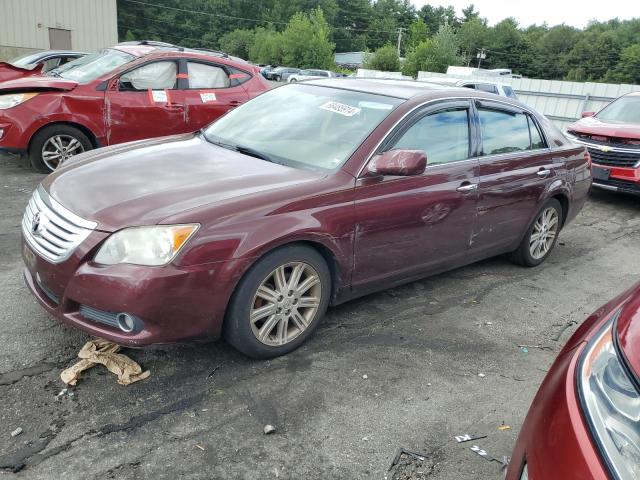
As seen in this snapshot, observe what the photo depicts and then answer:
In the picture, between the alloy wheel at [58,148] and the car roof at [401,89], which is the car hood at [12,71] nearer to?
the alloy wheel at [58,148]

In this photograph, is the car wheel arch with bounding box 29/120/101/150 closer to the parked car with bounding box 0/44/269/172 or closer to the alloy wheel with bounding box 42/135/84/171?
the parked car with bounding box 0/44/269/172

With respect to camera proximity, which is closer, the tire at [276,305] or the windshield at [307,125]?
the tire at [276,305]

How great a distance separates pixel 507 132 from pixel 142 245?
3.24 metres

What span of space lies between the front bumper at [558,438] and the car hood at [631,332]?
0.54 feet

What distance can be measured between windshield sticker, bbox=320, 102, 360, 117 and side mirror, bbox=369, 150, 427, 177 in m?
0.54

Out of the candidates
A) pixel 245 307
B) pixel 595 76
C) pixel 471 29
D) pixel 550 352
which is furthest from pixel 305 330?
pixel 471 29

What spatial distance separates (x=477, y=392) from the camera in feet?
10.3

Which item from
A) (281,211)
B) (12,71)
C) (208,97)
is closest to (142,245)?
(281,211)

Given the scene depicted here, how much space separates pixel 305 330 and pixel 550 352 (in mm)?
1686

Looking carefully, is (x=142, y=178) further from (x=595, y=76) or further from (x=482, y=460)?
(x=595, y=76)

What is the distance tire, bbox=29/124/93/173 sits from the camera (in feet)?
22.0

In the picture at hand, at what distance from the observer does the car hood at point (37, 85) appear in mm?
6562

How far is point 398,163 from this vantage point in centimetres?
336

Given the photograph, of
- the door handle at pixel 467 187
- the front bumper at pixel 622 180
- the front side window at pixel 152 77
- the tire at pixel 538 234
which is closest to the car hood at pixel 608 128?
the front bumper at pixel 622 180
